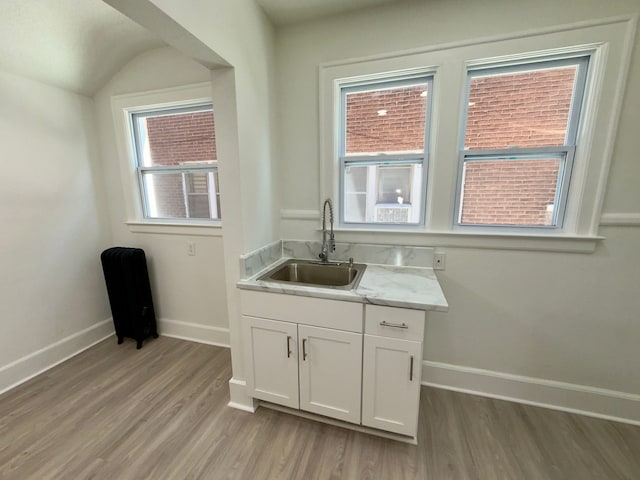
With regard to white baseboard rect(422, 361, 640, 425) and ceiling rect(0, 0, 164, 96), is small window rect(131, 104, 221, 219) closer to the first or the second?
ceiling rect(0, 0, 164, 96)

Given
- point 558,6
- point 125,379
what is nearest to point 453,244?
point 558,6

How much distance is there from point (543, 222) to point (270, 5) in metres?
2.21

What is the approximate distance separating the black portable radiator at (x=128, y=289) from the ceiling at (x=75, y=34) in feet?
4.70

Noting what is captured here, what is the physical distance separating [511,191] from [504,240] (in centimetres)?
33

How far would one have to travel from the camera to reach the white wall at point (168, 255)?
218 cm

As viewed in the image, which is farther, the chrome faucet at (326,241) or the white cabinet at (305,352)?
the chrome faucet at (326,241)

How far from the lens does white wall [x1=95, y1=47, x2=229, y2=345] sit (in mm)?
2176

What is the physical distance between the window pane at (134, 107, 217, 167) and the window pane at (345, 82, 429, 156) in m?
1.21

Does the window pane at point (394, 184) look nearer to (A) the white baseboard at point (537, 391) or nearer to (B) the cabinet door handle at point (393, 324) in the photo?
(B) the cabinet door handle at point (393, 324)

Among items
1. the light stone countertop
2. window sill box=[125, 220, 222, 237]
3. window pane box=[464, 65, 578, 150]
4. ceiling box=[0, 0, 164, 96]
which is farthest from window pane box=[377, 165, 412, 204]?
ceiling box=[0, 0, 164, 96]

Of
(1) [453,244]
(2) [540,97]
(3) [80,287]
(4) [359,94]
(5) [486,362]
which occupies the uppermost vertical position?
(4) [359,94]

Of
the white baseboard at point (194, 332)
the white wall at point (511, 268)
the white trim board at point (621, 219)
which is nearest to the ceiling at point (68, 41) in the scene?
the white wall at point (511, 268)

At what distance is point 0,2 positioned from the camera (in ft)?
4.64

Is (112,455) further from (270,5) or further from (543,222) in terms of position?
(543,222)
